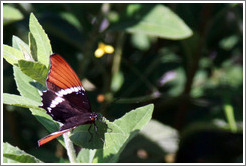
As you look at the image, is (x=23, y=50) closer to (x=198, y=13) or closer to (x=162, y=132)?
(x=162, y=132)

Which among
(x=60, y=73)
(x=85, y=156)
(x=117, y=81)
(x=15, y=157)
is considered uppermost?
(x=60, y=73)

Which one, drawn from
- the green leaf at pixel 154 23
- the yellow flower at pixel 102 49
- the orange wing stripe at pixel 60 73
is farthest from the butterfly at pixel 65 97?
the green leaf at pixel 154 23

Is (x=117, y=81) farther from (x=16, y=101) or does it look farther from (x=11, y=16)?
(x=16, y=101)

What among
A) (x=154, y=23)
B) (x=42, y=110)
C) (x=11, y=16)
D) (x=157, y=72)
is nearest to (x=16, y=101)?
(x=42, y=110)

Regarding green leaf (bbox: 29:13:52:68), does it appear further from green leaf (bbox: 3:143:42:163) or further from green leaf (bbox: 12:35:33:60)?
green leaf (bbox: 3:143:42:163)

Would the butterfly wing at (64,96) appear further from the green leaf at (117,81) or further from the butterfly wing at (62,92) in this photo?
the green leaf at (117,81)

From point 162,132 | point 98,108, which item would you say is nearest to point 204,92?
point 162,132
